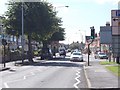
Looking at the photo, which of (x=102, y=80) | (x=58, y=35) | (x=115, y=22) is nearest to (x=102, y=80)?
(x=102, y=80)

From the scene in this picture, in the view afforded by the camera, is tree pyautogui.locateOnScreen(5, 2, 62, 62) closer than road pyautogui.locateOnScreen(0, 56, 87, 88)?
→ No

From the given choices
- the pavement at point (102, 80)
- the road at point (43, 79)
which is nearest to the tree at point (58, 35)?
the road at point (43, 79)

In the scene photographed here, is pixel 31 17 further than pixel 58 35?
No

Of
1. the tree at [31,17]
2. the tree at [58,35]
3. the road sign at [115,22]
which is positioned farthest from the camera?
the tree at [58,35]

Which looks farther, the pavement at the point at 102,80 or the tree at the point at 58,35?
the tree at the point at 58,35

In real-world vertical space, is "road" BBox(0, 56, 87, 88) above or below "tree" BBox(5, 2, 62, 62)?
below

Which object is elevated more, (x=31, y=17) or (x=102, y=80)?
(x=31, y=17)

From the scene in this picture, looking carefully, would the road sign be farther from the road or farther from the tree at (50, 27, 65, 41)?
the tree at (50, 27, 65, 41)

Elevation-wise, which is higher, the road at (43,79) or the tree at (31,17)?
the tree at (31,17)

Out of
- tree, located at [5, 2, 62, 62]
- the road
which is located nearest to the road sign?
the road

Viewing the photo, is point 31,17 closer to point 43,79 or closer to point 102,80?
point 43,79

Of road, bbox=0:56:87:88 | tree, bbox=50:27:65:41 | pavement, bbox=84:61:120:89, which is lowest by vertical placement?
road, bbox=0:56:87:88

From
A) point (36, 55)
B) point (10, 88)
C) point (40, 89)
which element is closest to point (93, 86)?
point (40, 89)

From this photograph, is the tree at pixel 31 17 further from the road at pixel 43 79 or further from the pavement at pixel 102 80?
the pavement at pixel 102 80
